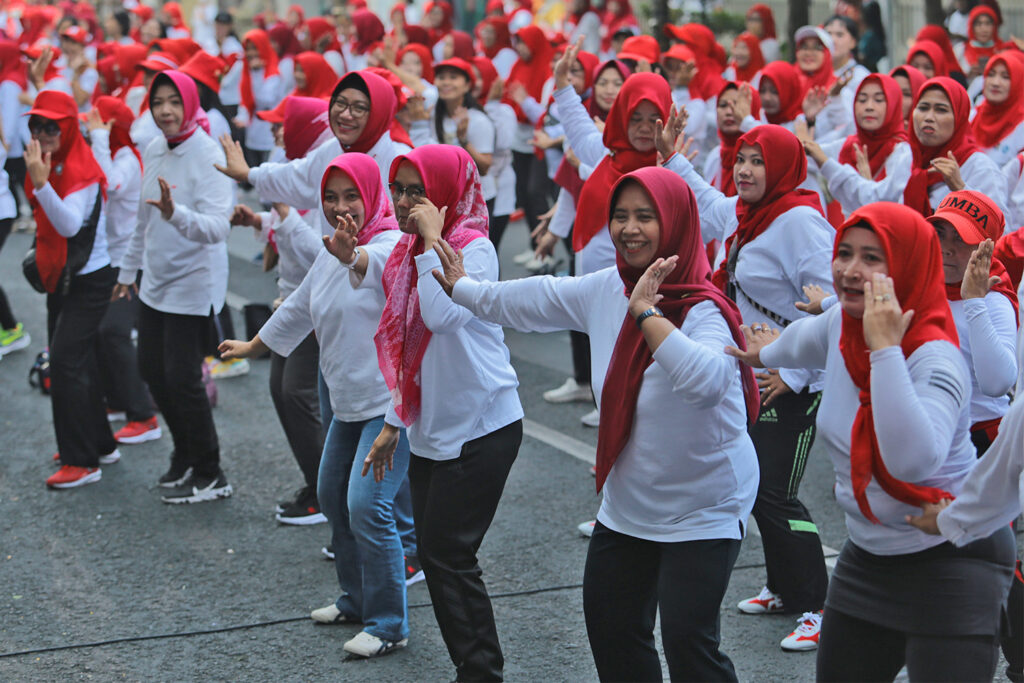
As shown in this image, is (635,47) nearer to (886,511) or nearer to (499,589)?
(499,589)

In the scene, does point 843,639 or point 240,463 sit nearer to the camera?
point 843,639

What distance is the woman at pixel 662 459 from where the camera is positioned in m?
3.43

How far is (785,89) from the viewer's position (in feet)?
27.6

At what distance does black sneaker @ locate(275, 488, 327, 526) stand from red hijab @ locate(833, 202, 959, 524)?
3.67 metres

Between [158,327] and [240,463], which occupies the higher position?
[158,327]

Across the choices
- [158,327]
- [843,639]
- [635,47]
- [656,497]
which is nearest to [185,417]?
[158,327]

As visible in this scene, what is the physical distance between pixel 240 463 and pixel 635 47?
515 centimetres

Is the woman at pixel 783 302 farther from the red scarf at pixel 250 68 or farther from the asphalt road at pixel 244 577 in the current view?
the red scarf at pixel 250 68

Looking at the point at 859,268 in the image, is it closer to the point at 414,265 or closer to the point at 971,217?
the point at 971,217

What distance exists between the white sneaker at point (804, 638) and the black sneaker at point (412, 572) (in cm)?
160

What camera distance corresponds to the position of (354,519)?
185 inches

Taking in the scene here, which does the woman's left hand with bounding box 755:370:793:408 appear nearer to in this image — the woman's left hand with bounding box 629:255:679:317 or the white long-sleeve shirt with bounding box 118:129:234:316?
the woman's left hand with bounding box 629:255:679:317

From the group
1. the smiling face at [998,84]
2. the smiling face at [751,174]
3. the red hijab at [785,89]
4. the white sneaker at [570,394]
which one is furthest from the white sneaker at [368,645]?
the red hijab at [785,89]

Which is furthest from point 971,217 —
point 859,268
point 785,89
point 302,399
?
point 785,89
